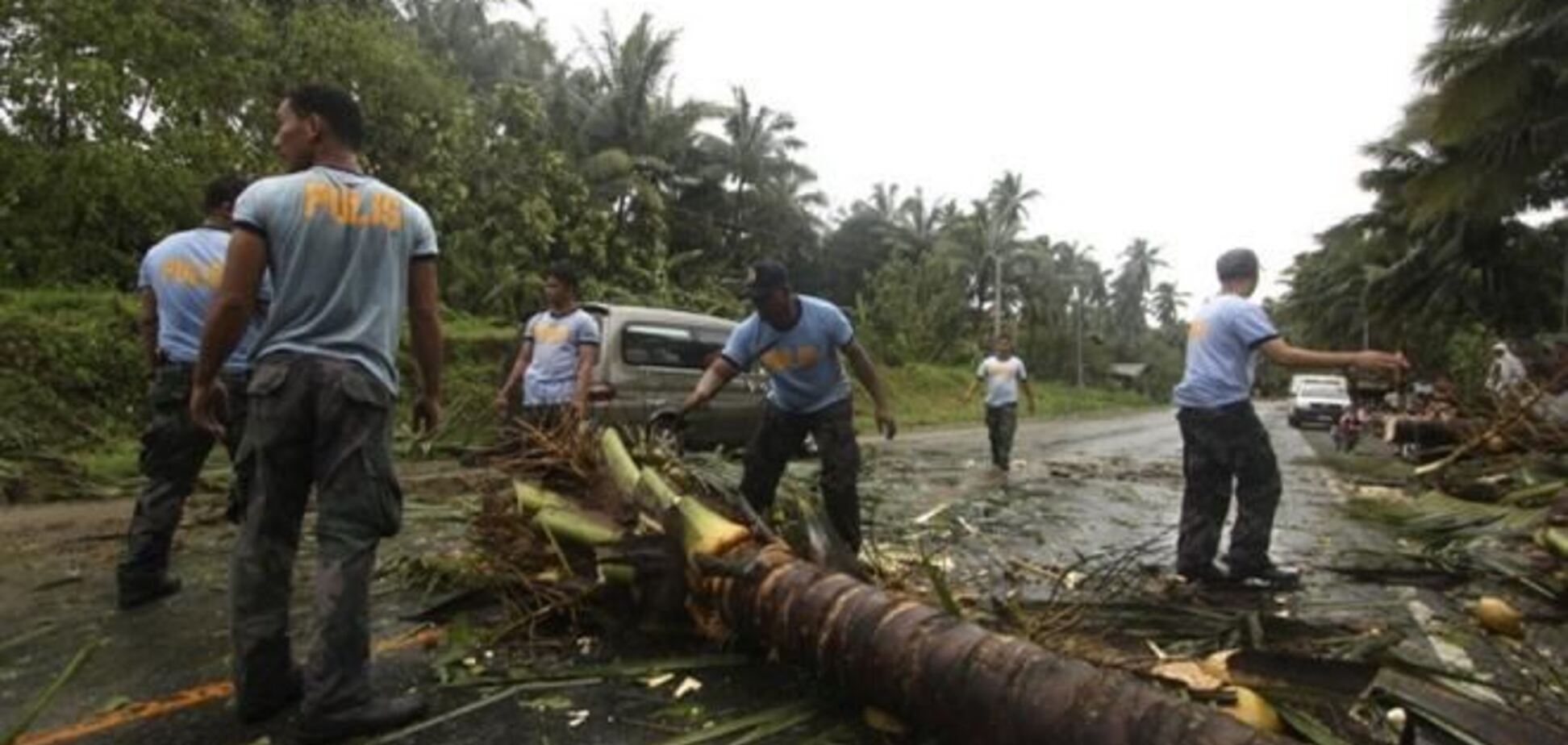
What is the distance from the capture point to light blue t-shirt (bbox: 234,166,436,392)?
3045 mm

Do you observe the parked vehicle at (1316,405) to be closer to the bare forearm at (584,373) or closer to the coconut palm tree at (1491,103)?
the coconut palm tree at (1491,103)

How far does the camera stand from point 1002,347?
476 inches

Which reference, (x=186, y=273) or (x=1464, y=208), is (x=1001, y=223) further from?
(x=186, y=273)

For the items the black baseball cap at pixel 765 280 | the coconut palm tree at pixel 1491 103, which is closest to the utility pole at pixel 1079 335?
the coconut palm tree at pixel 1491 103

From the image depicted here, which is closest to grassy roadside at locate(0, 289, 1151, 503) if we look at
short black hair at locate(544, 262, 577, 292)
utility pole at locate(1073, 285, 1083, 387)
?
short black hair at locate(544, 262, 577, 292)

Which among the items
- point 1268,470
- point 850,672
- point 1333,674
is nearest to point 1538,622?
point 1268,470

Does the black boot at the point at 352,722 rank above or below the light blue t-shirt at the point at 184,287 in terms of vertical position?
below

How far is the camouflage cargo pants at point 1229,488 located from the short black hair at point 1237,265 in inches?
28.0

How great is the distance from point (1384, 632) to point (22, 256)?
1463 centimetres

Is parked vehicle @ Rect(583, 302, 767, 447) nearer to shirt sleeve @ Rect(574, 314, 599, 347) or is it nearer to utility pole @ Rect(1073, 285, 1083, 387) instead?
shirt sleeve @ Rect(574, 314, 599, 347)

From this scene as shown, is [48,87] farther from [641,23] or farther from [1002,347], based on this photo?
[641,23]

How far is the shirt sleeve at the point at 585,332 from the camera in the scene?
20.9 feet

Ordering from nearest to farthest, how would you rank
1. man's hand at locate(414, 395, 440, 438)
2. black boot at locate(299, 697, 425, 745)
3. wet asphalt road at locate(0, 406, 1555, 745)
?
black boot at locate(299, 697, 425, 745)
wet asphalt road at locate(0, 406, 1555, 745)
man's hand at locate(414, 395, 440, 438)

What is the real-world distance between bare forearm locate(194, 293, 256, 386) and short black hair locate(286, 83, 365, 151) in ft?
2.01
